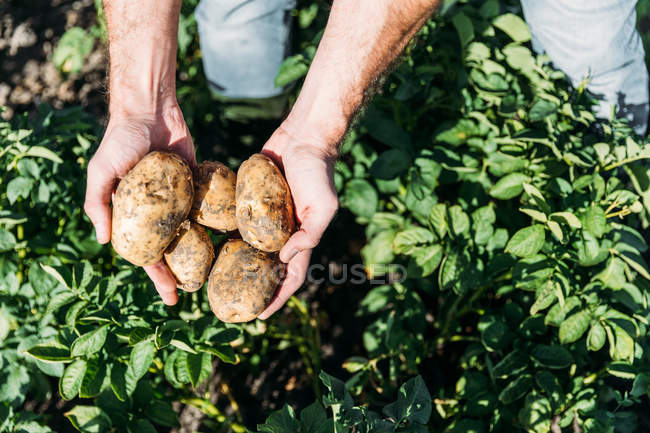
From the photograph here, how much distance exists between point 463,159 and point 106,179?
1.16m

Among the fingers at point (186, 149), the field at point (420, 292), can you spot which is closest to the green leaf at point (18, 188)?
the field at point (420, 292)

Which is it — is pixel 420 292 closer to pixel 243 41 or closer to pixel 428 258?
pixel 428 258

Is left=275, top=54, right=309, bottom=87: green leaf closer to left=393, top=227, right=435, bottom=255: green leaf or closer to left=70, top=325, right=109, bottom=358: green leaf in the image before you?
left=393, top=227, right=435, bottom=255: green leaf

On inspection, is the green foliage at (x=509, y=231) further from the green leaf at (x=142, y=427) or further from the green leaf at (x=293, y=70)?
the green leaf at (x=142, y=427)

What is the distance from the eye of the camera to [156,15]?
5.38ft

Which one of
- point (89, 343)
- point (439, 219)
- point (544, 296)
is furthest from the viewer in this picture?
point (439, 219)

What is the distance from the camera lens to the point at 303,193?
1.49 meters

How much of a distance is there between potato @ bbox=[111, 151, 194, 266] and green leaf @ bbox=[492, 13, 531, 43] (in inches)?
51.3

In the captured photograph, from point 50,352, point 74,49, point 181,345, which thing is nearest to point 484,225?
point 181,345

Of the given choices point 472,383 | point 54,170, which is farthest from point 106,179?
point 472,383

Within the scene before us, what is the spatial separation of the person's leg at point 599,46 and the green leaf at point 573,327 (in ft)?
2.55

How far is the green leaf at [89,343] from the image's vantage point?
1.25 m

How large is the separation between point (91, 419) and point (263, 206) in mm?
796

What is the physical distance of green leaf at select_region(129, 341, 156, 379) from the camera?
1.26 meters
